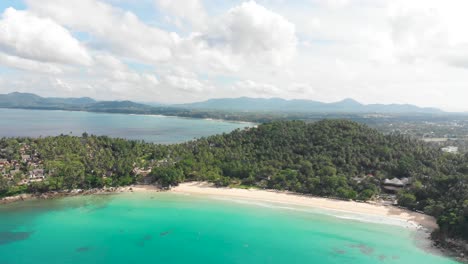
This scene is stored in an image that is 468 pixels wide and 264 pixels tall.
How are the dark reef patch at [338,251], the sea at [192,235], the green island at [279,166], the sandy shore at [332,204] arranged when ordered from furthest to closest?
1. the green island at [279,166]
2. the sandy shore at [332,204]
3. the dark reef patch at [338,251]
4. the sea at [192,235]

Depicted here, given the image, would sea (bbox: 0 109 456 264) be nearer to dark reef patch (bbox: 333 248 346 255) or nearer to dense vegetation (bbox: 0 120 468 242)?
dark reef patch (bbox: 333 248 346 255)

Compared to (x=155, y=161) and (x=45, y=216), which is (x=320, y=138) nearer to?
(x=155, y=161)

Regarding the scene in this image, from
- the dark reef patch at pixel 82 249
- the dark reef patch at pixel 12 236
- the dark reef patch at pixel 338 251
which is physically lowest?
the dark reef patch at pixel 82 249

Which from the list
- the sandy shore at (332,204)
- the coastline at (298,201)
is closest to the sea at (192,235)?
the coastline at (298,201)

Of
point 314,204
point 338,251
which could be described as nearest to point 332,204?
point 314,204

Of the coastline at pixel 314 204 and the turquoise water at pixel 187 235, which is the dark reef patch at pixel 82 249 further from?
the coastline at pixel 314 204

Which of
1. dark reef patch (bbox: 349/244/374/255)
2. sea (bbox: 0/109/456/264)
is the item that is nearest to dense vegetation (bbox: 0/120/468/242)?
sea (bbox: 0/109/456/264)

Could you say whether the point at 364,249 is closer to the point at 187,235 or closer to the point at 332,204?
the point at 332,204
